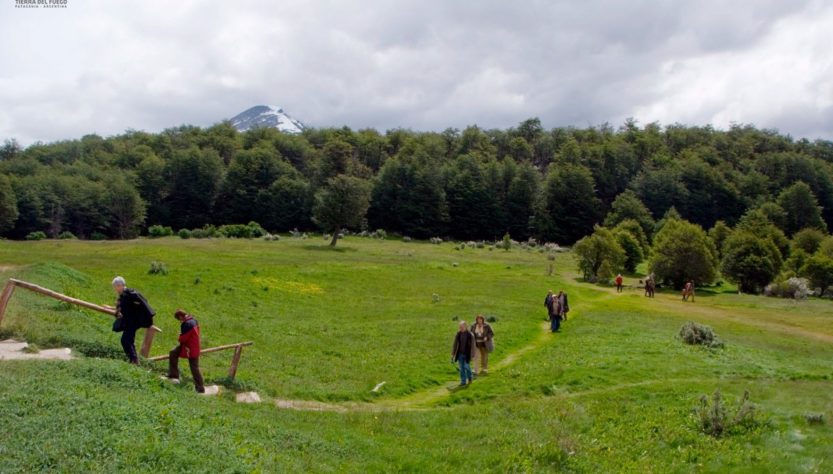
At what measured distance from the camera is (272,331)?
2936 cm

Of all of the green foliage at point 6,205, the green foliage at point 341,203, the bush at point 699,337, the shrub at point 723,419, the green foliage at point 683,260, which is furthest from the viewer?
the green foliage at point 6,205

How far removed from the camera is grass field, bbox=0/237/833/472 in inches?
431

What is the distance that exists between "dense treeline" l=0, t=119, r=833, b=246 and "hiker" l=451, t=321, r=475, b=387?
273 ft

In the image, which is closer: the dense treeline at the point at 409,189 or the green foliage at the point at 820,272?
the green foliage at the point at 820,272

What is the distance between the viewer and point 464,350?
2241cm

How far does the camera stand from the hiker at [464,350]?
22.4m

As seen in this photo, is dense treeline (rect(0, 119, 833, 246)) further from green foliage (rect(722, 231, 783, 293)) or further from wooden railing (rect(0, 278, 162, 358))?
wooden railing (rect(0, 278, 162, 358))

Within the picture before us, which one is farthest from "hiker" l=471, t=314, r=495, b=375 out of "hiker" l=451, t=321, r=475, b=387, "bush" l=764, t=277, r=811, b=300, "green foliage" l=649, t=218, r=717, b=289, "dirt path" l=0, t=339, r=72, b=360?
"bush" l=764, t=277, r=811, b=300

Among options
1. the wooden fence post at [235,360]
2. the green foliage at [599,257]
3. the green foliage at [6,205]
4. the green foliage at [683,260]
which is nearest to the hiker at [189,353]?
the wooden fence post at [235,360]

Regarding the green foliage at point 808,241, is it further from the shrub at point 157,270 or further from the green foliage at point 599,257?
the shrub at point 157,270

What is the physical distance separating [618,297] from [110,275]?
3987 centimetres

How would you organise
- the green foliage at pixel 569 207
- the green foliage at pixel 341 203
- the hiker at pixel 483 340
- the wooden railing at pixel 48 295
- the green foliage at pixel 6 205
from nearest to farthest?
1. the wooden railing at pixel 48 295
2. the hiker at pixel 483 340
3. the green foliage at pixel 341 203
4. the green foliage at pixel 6 205
5. the green foliage at pixel 569 207

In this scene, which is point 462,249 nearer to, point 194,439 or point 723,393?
point 723,393

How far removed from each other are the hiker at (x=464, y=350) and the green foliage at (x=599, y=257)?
4485cm
